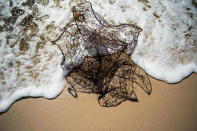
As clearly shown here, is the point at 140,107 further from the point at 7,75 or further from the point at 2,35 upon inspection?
the point at 2,35

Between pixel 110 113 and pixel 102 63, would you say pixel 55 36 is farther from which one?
pixel 110 113

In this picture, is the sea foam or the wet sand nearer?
the wet sand

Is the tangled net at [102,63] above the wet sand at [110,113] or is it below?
above

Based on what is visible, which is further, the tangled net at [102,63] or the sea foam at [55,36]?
the sea foam at [55,36]

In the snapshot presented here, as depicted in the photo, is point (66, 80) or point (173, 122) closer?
point (173, 122)

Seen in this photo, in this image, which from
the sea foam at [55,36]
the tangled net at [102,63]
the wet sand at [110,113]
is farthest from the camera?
the sea foam at [55,36]

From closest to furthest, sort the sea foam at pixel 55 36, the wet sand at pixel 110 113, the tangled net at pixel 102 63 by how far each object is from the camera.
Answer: the wet sand at pixel 110 113
the tangled net at pixel 102 63
the sea foam at pixel 55 36

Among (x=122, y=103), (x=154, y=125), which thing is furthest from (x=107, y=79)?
(x=154, y=125)
